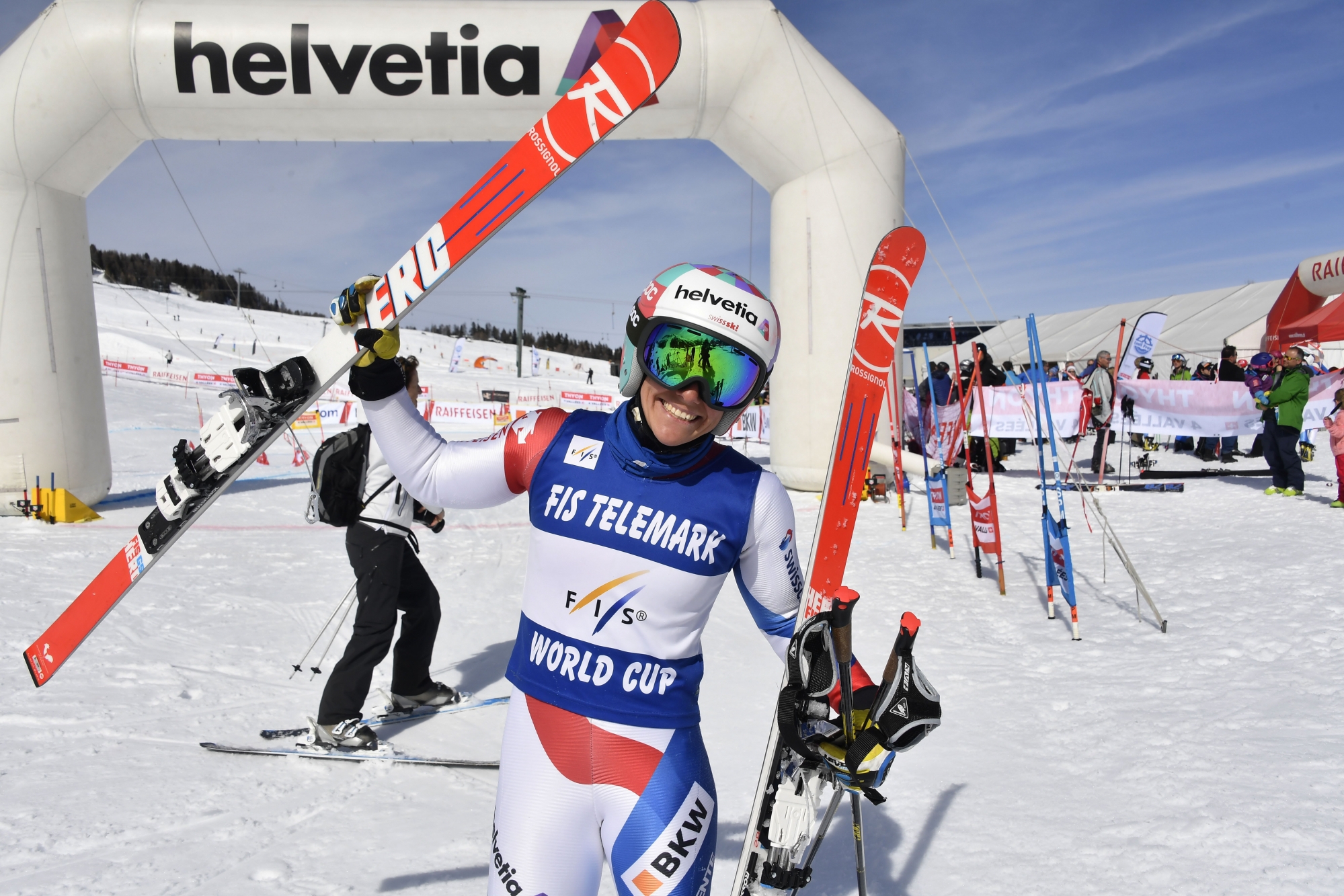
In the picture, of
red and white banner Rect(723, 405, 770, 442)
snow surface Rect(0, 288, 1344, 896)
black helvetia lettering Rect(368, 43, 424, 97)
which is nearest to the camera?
snow surface Rect(0, 288, 1344, 896)

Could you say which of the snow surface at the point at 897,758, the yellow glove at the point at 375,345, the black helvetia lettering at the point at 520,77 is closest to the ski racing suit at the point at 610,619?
A: the yellow glove at the point at 375,345

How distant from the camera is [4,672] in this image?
14.3 feet

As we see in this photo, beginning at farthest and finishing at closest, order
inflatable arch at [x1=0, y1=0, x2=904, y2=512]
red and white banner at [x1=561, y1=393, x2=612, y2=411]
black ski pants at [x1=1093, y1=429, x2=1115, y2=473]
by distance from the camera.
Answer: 1. red and white banner at [x1=561, y1=393, x2=612, y2=411]
2. black ski pants at [x1=1093, y1=429, x2=1115, y2=473]
3. inflatable arch at [x1=0, y1=0, x2=904, y2=512]

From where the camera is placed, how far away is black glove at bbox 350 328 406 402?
192 centimetres

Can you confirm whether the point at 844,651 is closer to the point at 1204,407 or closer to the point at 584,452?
the point at 584,452

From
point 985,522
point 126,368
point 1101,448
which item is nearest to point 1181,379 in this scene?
point 1101,448

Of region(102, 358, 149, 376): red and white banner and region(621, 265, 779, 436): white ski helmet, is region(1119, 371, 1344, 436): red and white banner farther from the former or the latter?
region(102, 358, 149, 376): red and white banner

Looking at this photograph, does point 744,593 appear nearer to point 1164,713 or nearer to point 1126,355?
point 1164,713

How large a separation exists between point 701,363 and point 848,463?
0.91 metres

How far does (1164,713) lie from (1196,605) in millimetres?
2203

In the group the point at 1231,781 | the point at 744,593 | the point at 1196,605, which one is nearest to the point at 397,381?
the point at 744,593

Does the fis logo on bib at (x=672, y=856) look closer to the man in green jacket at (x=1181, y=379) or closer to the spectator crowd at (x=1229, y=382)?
the spectator crowd at (x=1229, y=382)

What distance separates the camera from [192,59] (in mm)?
7742

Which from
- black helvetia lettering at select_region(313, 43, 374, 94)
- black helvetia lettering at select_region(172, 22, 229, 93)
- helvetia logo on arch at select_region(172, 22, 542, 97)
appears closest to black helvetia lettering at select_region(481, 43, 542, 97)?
helvetia logo on arch at select_region(172, 22, 542, 97)
